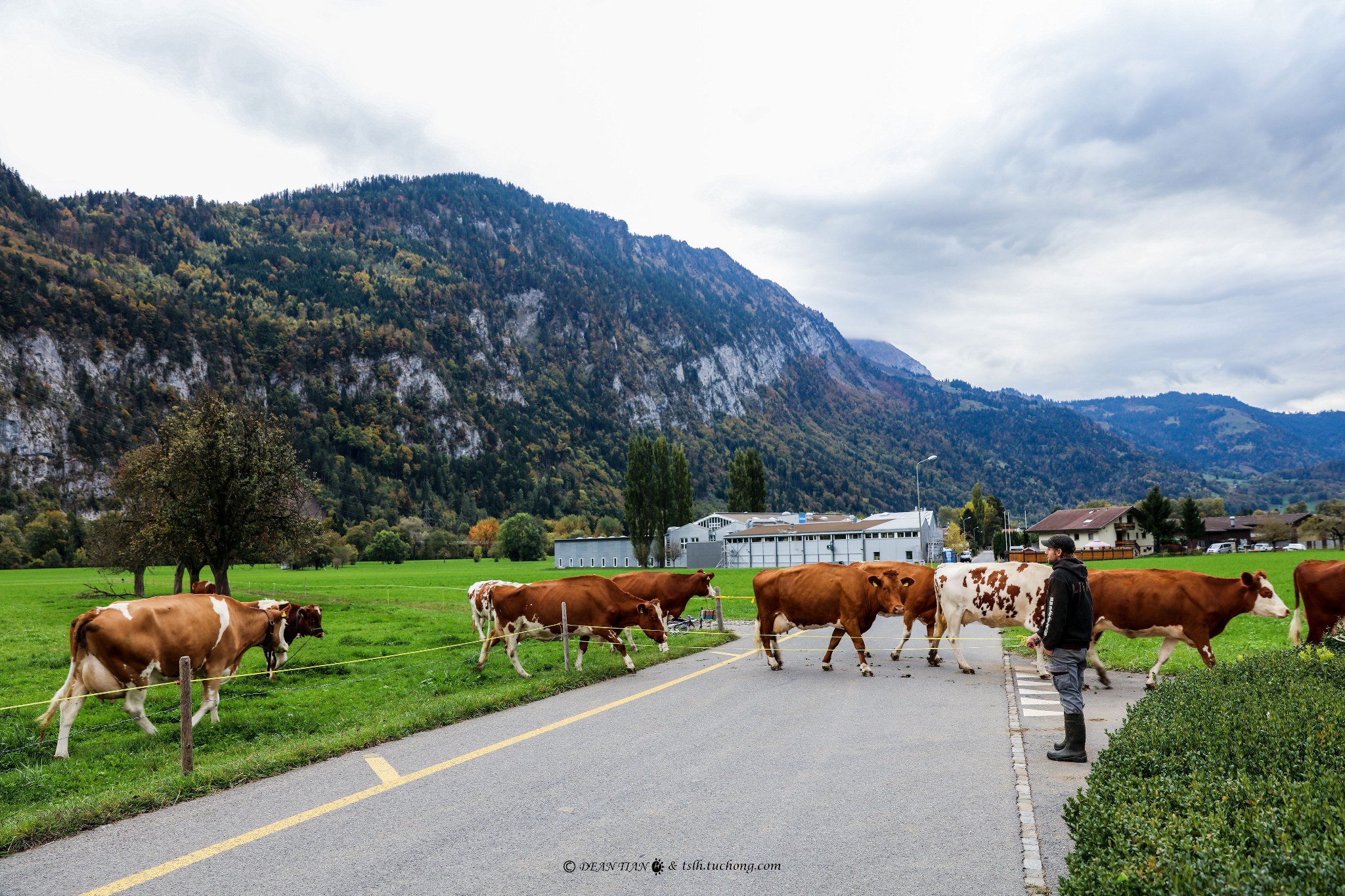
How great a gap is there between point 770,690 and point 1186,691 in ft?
23.1

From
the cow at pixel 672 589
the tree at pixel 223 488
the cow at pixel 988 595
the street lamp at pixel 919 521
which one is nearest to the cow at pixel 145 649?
the cow at pixel 672 589

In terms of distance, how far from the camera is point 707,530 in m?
105

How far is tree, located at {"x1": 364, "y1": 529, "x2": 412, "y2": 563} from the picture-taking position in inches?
5022

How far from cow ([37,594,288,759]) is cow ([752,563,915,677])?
10.3m

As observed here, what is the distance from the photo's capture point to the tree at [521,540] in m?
127

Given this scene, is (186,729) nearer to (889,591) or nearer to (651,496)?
(889,591)

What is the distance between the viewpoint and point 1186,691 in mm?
8289

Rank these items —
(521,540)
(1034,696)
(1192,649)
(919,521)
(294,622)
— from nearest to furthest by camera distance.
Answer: (1034,696) → (294,622) → (1192,649) → (919,521) → (521,540)

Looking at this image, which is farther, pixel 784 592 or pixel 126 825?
pixel 784 592

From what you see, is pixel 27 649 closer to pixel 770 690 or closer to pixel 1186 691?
pixel 770 690

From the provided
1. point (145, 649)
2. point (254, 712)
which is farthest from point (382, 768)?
point (254, 712)

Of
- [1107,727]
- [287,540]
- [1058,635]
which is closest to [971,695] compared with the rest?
[1107,727]

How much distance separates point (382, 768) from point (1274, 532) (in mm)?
160905

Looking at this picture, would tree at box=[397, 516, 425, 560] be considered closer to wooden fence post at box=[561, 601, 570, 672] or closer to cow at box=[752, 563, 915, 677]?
wooden fence post at box=[561, 601, 570, 672]
